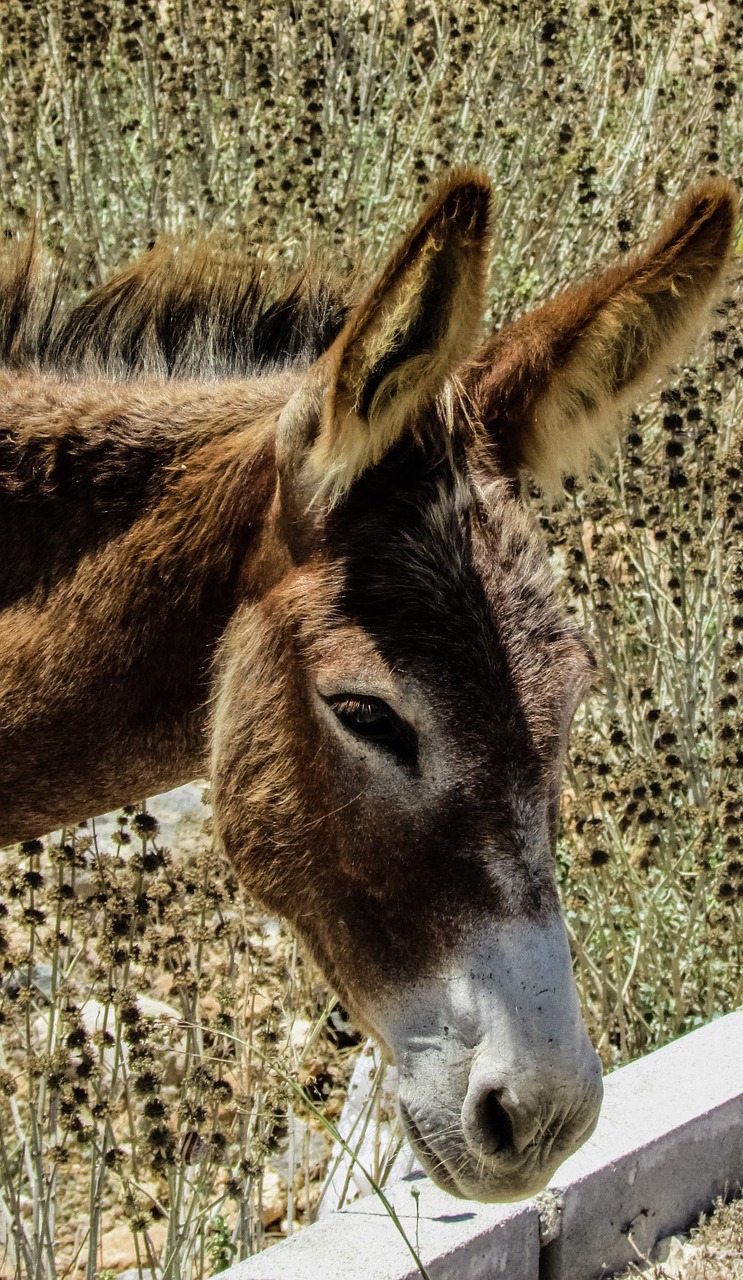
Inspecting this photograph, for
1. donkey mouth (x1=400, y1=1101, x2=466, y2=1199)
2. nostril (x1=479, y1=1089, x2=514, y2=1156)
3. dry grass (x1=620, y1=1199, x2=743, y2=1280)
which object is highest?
nostril (x1=479, y1=1089, x2=514, y2=1156)

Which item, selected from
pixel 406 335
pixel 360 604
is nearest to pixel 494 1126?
pixel 360 604

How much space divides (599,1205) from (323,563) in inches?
80.5

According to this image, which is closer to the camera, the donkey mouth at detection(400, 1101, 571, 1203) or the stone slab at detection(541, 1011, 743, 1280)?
the donkey mouth at detection(400, 1101, 571, 1203)

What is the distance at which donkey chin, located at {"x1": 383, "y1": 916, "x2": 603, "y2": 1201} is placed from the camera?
192cm

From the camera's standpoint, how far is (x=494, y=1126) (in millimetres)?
1981

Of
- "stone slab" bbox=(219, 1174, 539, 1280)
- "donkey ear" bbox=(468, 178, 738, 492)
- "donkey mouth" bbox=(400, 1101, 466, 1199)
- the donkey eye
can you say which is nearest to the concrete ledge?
"stone slab" bbox=(219, 1174, 539, 1280)

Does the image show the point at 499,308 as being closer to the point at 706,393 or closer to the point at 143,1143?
the point at 706,393

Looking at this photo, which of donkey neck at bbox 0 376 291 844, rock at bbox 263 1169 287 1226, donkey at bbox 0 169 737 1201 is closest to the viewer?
donkey at bbox 0 169 737 1201

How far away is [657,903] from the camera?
450cm

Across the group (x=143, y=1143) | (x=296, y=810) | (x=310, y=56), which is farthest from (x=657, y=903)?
(x=310, y=56)

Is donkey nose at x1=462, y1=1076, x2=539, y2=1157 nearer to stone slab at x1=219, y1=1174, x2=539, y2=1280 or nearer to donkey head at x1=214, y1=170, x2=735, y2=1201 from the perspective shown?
donkey head at x1=214, y1=170, x2=735, y2=1201

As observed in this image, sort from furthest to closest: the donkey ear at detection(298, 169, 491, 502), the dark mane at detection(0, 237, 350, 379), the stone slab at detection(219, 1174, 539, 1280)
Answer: the stone slab at detection(219, 1174, 539, 1280), the dark mane at detection(0, 237, 350, 379), the donkey ear at detection(298, 169, 491, 502)

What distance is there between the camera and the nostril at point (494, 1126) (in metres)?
1.96

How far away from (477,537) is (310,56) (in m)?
6.40
